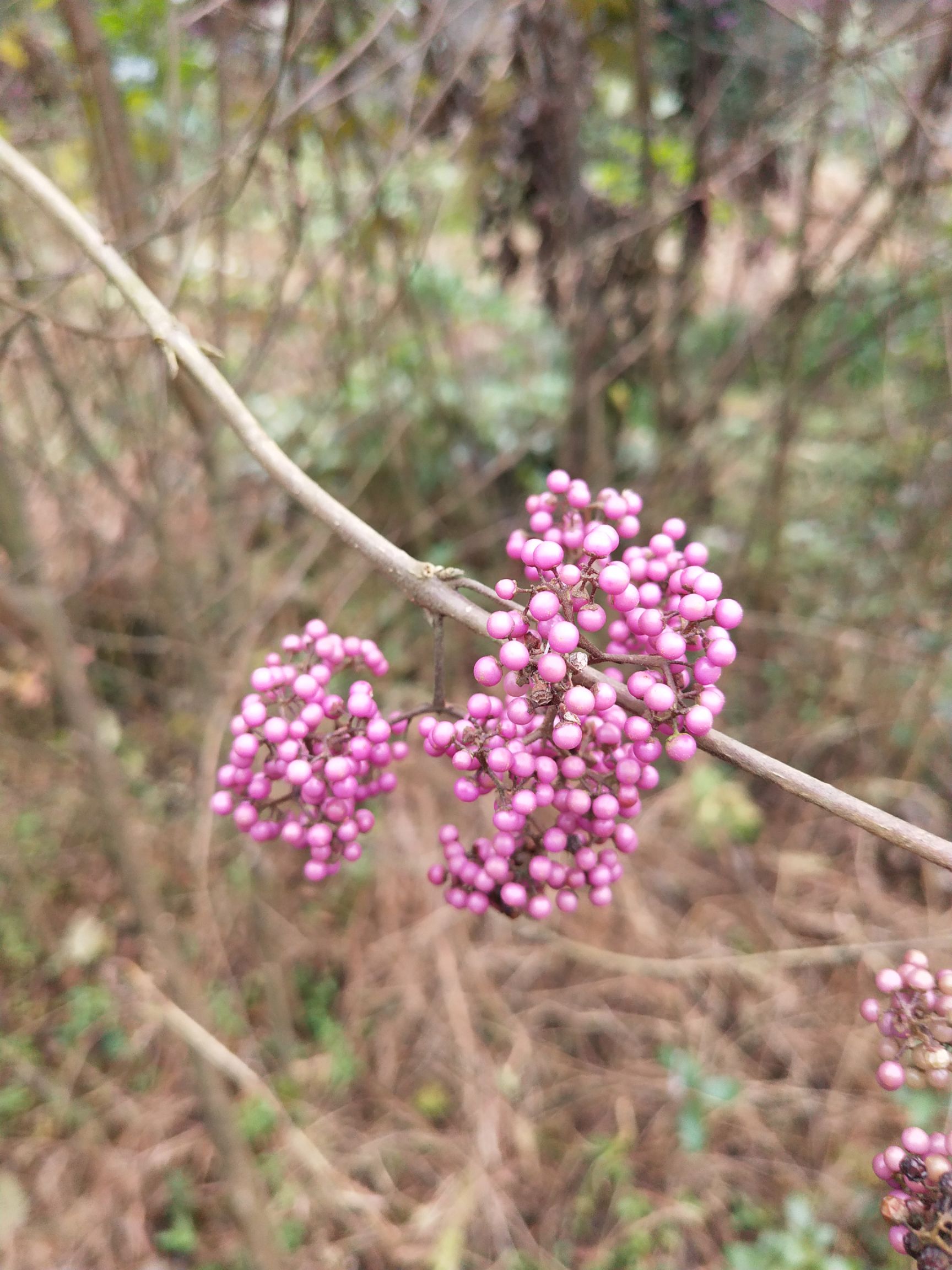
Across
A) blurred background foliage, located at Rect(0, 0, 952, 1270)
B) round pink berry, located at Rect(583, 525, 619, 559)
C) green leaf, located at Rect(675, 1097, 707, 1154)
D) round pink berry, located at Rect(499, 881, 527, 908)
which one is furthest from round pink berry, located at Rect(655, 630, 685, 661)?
green leaf, located at Rect(675, 1097, 707, 1154)

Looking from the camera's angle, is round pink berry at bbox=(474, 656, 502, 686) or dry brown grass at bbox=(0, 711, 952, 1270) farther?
dry brown grass at bbox=(0, 711, 952, 1270)

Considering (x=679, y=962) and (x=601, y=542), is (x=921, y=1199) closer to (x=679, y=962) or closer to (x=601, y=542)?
(x=601, y=542)

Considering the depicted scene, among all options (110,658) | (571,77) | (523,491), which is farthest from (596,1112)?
(571,77)

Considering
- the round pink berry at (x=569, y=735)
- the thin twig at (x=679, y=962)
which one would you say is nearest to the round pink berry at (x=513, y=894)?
the round pink berry at (x=569, y=735)

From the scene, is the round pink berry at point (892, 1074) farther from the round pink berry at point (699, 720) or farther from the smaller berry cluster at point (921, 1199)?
the round pink berry at point (699, 720)

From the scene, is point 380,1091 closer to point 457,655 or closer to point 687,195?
point 457,655

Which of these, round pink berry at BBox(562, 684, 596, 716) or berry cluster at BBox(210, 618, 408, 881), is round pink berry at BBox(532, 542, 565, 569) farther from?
berry cluster at BBox(210, 618, 408, 881)
